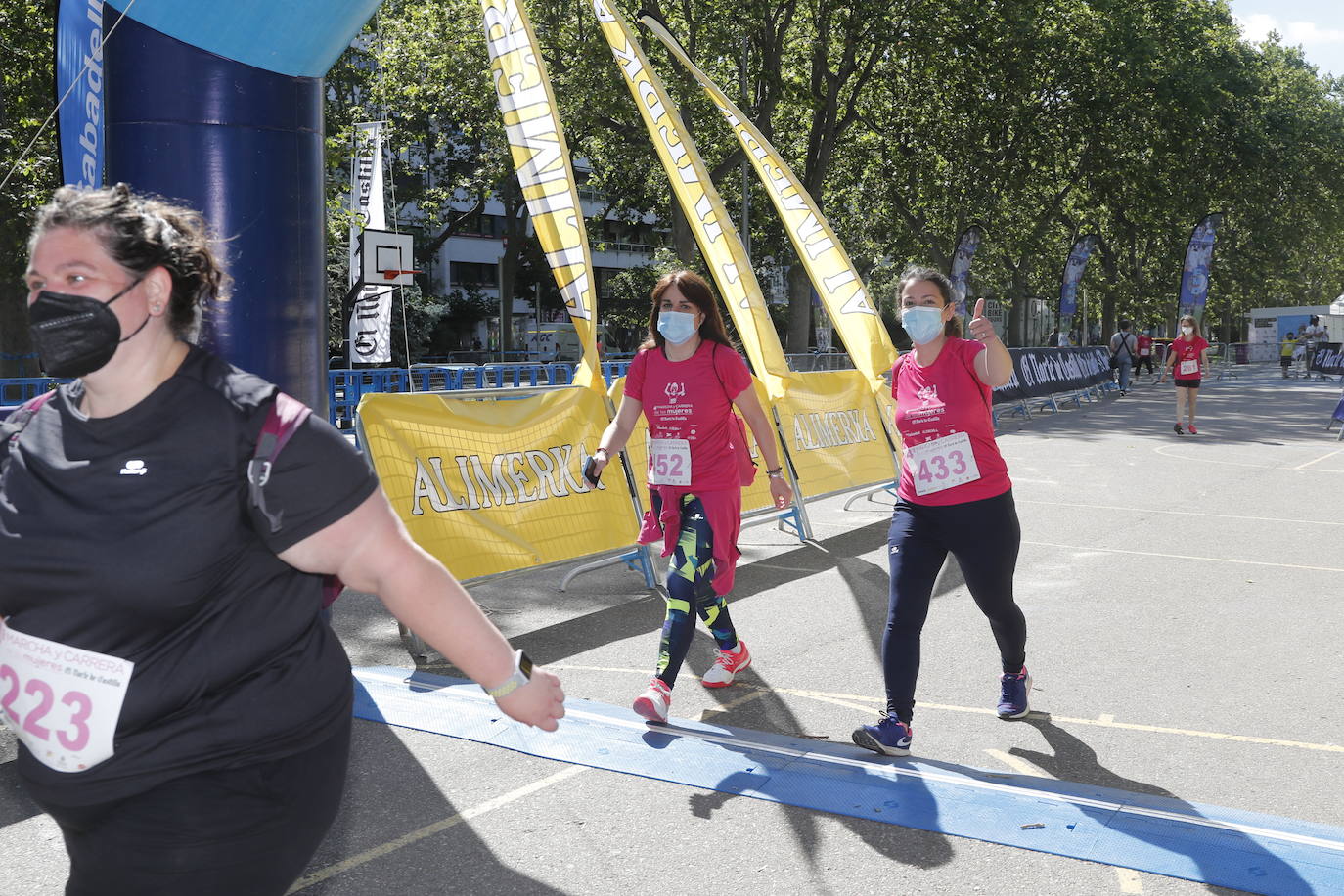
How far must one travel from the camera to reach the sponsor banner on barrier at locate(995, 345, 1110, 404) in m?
23.5

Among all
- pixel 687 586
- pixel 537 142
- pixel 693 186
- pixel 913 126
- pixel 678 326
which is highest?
pixel 913 126

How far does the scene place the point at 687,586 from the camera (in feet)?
17.3

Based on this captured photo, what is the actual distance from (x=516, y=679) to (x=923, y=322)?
10.0 feet

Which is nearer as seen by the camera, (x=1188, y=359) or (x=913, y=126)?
(x=1188, y=359)

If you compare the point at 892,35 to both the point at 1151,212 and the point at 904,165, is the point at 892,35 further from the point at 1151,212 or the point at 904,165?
the point at 1151,212

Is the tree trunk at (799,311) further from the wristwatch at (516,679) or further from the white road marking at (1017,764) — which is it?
the wristwatch at (516,679)

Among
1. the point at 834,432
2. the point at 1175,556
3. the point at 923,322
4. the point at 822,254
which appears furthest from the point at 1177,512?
the point at 923,322

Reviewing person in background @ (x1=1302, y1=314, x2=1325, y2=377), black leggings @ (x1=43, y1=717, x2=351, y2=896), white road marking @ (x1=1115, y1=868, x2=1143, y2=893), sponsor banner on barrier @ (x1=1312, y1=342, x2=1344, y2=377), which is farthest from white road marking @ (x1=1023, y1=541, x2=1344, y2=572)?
person in background @ (x1=1302, y1=314, x2=1325, y2=377)

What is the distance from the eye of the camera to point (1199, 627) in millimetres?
7051

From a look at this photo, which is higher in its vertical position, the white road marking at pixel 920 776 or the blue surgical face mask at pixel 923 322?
the blue surgical face mask at pixel 923 322

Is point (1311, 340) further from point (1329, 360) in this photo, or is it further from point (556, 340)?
point (556, 340)

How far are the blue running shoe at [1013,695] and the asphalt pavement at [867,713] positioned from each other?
0.08m

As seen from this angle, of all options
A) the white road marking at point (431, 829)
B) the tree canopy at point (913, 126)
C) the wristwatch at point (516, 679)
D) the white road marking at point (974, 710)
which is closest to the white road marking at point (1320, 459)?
the white road marking at point (974, 710)

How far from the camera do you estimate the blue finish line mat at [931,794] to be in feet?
12.5
